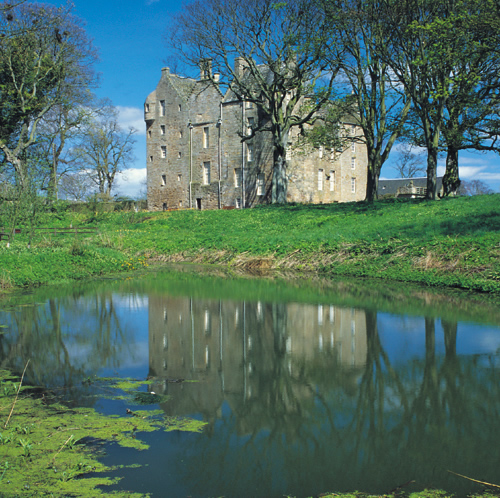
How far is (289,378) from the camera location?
696cm

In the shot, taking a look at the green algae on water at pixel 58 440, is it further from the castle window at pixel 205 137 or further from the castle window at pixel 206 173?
the castle window at pixel 205 137

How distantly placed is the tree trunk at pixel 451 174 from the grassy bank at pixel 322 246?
178 inches

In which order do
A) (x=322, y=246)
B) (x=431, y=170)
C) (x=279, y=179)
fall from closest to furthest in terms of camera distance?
(x=322, y=246)
(x=431, y=170)
(x=279, y=179)

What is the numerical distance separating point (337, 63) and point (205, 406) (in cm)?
2794

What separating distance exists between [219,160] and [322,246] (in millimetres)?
32271

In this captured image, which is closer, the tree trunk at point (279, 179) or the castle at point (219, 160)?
the tree trunk at point (279, 179)

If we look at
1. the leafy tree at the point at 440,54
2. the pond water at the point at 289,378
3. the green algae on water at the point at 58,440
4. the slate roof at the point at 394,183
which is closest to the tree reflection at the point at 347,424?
the pond water at the point at 289,378

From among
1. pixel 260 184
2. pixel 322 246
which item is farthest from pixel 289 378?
pixel 260 184

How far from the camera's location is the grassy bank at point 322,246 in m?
15.8

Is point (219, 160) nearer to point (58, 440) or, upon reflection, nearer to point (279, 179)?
point (279, 179)

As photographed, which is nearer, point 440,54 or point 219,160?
point 440,54

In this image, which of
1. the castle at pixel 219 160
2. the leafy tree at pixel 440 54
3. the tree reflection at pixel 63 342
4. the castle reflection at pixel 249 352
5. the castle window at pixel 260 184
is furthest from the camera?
the castle window at pixel 260 184

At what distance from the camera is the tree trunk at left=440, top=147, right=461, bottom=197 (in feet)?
101

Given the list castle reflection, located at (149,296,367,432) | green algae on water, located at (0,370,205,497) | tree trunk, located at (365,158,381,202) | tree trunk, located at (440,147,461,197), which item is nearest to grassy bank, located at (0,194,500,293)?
tree trunk, located at (365,158,381,202)
